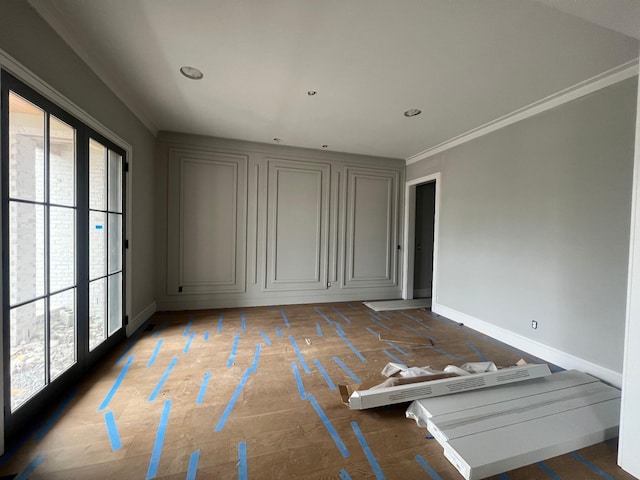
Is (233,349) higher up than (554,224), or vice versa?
(554,224)

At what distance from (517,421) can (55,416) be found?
3079 millimetres

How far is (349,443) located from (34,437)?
1907mm

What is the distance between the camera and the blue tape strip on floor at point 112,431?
1518 mm

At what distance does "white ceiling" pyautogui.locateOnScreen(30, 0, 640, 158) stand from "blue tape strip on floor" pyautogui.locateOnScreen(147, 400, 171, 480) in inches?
107

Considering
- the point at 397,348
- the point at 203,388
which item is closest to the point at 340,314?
the point at 397,348

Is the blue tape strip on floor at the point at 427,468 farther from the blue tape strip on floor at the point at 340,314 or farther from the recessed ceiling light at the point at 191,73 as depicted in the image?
the recessed ceiling light at the point at 191,73

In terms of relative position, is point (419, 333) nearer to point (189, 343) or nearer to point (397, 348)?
point (397, 348)

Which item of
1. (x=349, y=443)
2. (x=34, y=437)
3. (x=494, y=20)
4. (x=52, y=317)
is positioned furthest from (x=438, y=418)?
(x=52, y=317)

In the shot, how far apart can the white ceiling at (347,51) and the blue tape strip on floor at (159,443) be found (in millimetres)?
2714

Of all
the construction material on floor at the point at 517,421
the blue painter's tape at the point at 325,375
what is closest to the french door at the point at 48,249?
the blue painter's tape at the point at 325,375

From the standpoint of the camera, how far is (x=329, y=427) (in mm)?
1692

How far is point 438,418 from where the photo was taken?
1684 millimetres

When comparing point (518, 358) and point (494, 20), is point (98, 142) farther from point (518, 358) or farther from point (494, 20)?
point (518, 358)

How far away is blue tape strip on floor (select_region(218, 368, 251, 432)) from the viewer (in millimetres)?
1688
